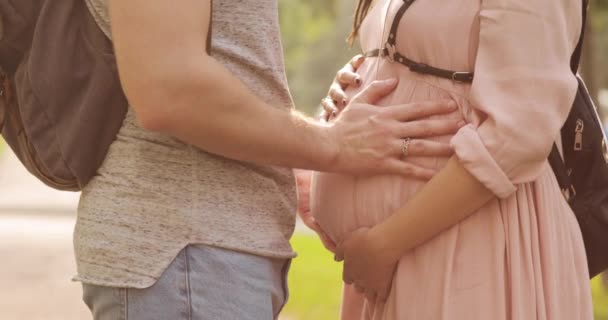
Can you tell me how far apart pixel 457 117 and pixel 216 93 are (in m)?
0.65

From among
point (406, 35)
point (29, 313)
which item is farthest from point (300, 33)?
point (406, 35)

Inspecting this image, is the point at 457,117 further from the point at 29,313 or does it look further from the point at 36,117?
the point at 29,313

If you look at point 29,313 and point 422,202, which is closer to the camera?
point 422,202

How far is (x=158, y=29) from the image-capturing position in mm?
2033

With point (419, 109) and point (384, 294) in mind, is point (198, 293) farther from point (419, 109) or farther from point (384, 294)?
point (419, 109)

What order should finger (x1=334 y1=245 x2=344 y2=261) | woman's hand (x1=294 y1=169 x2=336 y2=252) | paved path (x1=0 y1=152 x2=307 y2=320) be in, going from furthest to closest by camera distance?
paved path (x1=0 y1=152 x2=307 y2=320) → woman's hand (x1=294 y1=169 x2=336 y2=252) → finger (x1=334 y1=245 x2=344 y2=261)

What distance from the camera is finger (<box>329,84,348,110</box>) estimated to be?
274cm

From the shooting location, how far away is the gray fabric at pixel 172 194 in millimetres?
2213

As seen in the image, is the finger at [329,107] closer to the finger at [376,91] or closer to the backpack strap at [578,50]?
the finger at [376,91]

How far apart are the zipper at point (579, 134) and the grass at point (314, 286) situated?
175 inches

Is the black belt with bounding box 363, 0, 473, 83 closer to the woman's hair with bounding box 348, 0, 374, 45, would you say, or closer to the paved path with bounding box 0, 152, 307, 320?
the woman's hair with bounding box 348, 0, 374, 45

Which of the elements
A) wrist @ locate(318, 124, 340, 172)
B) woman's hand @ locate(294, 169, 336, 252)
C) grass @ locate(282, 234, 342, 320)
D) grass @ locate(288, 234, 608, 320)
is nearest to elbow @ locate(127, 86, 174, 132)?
wrist @ locate(318, 124, 340, 172)

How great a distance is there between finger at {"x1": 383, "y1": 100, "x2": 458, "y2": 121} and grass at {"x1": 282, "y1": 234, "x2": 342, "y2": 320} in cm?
452

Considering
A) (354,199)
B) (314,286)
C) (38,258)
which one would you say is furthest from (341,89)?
(38,258)
